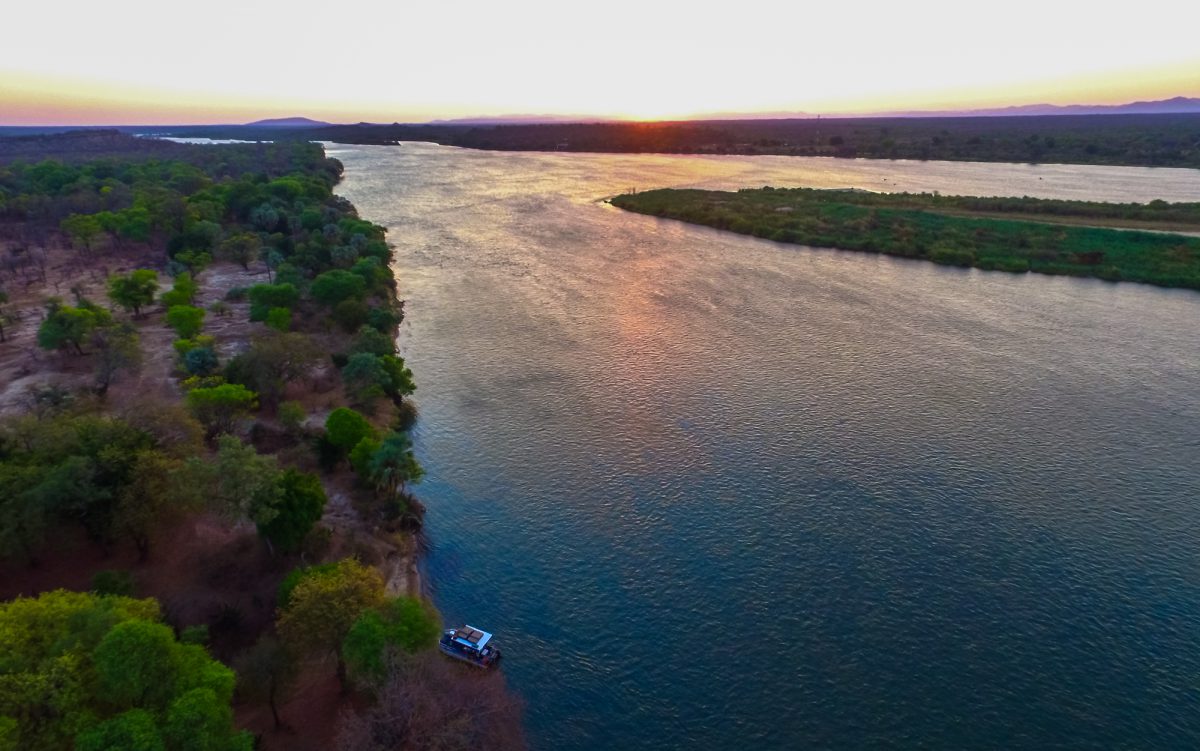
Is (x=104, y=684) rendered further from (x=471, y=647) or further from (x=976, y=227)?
(x=976, y=227)

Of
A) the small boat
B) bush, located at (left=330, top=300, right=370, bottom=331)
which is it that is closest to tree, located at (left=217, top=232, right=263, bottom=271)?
bush, located at (left=330, top=300, right=370, bottom=331)

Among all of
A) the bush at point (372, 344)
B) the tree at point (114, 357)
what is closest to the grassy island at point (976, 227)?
the bush at point (372, 344)

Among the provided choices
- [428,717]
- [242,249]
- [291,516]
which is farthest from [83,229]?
[428,717]

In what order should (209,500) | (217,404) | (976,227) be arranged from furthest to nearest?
(976,227) → (217,404) → (209,500)

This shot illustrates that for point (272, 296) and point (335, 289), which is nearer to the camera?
point (272, 296)

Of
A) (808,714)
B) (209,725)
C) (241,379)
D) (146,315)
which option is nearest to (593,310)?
(241,379)

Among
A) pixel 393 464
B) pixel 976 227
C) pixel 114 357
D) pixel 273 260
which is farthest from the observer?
pixel 976 227
